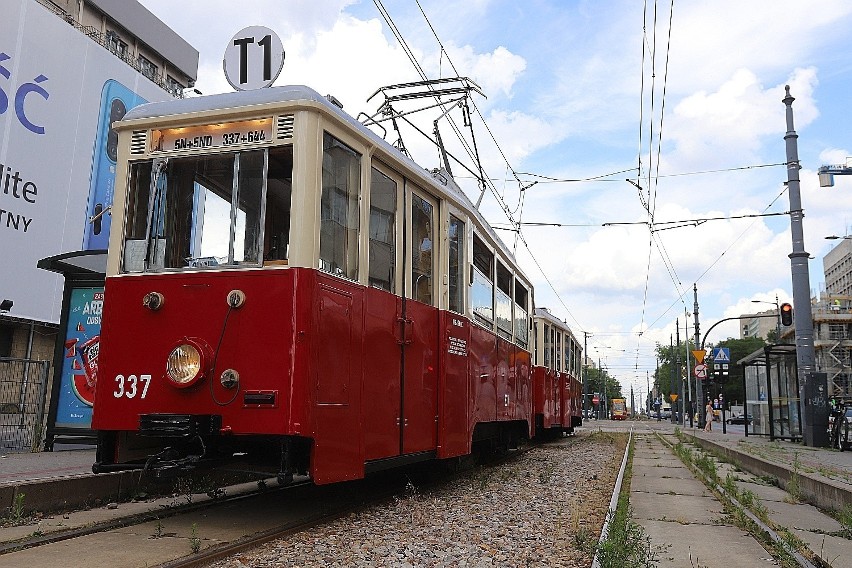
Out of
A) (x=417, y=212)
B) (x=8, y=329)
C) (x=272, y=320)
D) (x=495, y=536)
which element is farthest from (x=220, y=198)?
(x=8, y=329)

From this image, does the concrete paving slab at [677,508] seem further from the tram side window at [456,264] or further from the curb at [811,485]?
the tram side window at [456,264]

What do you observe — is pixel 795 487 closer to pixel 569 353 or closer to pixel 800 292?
pixel 800 292

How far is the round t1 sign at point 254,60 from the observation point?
8.54 meters

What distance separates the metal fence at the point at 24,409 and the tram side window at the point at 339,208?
669 centimetres

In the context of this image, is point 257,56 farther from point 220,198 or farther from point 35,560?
point 35,560

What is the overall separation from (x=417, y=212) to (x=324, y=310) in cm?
215

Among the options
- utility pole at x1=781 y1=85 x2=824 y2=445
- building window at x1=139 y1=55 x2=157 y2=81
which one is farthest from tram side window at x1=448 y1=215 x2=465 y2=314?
building window at x1=139 y1=55 x2=157 y2=81

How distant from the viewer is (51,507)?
6.70 meters

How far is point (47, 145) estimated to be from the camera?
20625 millimetres

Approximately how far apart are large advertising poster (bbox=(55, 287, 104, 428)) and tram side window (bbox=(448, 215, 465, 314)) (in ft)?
16.4

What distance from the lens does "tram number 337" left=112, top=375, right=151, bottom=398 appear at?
20.2 ft

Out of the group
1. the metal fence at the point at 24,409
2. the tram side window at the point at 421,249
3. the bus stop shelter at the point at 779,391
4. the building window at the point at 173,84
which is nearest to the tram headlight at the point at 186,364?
the tram side window at the point at 421,249

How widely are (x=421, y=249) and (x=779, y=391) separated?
51.8 ft

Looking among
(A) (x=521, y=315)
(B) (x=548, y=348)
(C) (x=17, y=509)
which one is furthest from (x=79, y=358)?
(B) (x=548, y=348)
